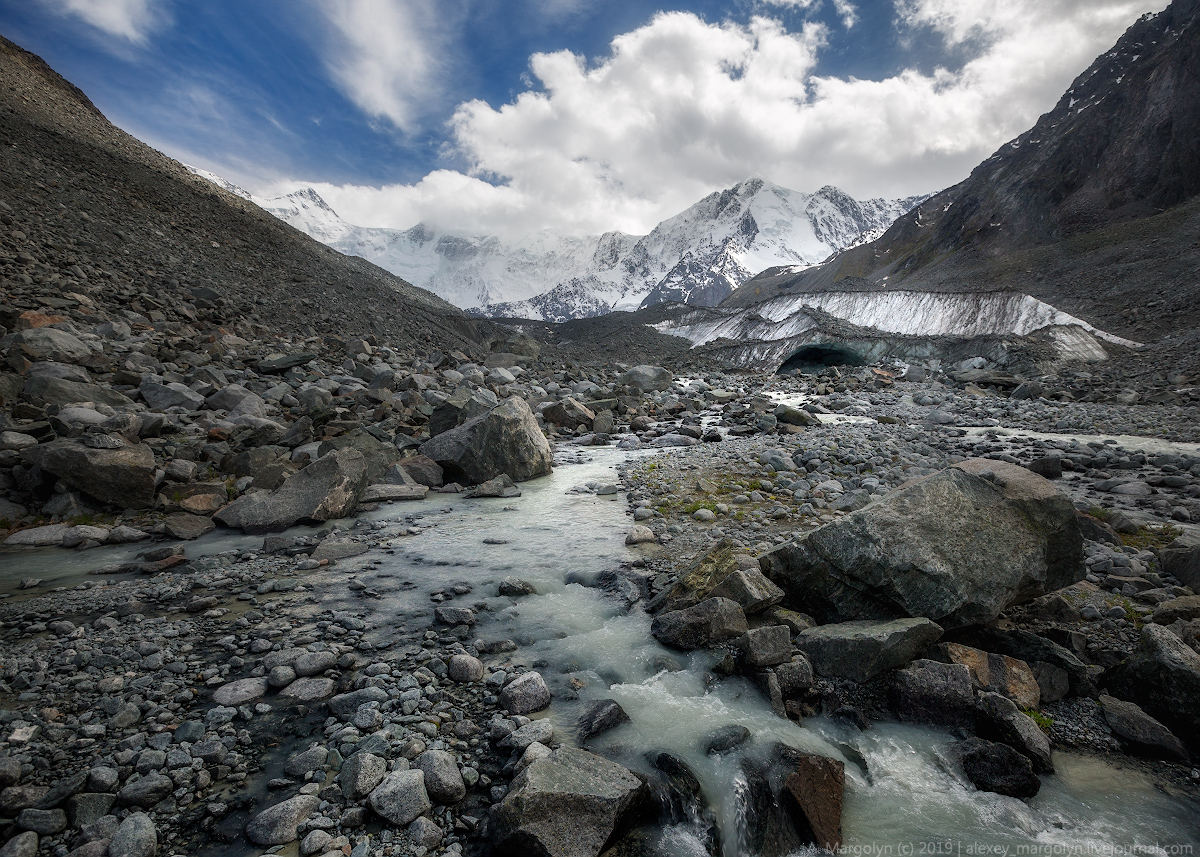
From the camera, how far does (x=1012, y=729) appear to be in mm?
3938

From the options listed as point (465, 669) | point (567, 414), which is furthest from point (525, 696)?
point (567, 414)

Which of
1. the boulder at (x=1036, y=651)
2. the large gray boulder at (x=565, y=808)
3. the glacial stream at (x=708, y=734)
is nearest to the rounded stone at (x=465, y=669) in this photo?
the glacial stream at (x=708, y=734)

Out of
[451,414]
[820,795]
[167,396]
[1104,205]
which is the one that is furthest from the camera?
[1104,205]

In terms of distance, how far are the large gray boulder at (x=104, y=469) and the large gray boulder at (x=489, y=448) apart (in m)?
5.14

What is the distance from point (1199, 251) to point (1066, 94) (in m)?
87.6

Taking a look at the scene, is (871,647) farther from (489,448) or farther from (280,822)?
(489,448)

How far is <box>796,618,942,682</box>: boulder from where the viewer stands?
4527 mm

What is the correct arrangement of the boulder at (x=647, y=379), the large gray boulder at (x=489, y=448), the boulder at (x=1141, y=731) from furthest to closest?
the boulder at (x=647, y=379) → the large gray boulder at (x=489, y=448) → the boulder at (x=1141, y=731)

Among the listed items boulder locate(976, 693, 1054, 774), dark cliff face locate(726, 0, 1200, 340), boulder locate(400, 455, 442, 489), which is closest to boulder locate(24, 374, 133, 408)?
boulder locate(400, 455, 442, 489)

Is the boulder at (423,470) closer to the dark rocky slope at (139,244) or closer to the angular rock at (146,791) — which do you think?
Result: the angular rock at (146,791)

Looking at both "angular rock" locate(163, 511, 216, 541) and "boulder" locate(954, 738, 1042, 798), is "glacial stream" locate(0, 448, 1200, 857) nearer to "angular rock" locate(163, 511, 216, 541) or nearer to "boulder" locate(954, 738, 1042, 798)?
"boulder" locate(954, 738, 1042, 798)

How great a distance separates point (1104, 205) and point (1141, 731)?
101811mm

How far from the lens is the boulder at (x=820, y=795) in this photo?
3.40m

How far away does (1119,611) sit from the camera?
5258 millimetres
